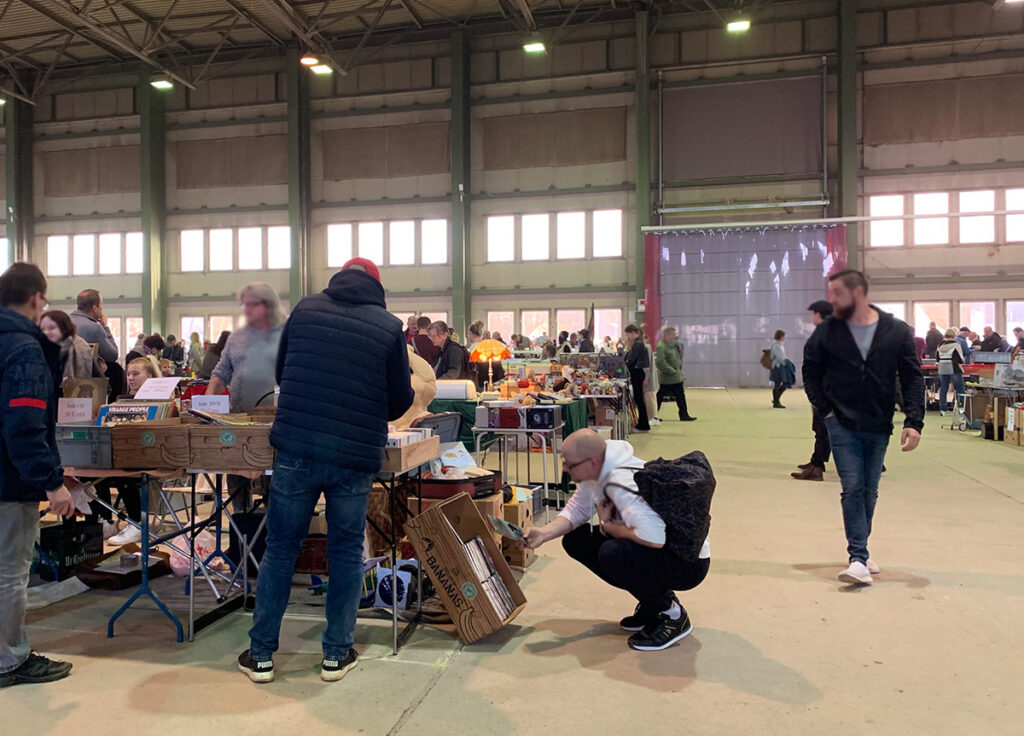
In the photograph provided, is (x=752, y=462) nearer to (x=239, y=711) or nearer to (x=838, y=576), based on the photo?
(x=838, y=576)

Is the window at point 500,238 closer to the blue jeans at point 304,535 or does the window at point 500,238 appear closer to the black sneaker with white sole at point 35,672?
the blue jeans at point 304,535

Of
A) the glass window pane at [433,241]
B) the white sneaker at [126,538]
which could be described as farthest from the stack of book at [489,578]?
the glass window pane at [433,241]

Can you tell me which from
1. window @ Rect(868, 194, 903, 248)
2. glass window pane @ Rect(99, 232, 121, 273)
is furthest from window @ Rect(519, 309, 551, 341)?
glass window pane @ Rect(99, 232, 121, 273)

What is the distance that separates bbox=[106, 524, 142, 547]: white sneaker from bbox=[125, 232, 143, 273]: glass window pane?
1835 cm

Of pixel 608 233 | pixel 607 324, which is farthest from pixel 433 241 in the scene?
pixel 607 324

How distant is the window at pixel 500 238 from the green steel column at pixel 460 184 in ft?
1.93

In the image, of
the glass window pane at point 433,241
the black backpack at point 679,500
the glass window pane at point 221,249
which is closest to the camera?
the black backpack at point 679,500

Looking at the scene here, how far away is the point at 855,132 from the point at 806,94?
145 centimetres

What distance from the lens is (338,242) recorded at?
20.4m

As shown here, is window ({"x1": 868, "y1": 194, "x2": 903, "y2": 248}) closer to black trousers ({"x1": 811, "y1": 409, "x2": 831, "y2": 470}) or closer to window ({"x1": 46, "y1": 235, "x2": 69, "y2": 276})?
black trousers ({"x1": 811, "y1": 409, "x2": 831, "y2": 470})

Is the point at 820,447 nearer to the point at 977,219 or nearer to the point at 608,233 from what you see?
the point at 608,233

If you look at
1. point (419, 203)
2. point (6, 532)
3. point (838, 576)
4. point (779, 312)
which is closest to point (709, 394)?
point (779, 312)

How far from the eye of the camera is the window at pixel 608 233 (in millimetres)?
19031

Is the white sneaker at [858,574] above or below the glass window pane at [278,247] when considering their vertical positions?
below
